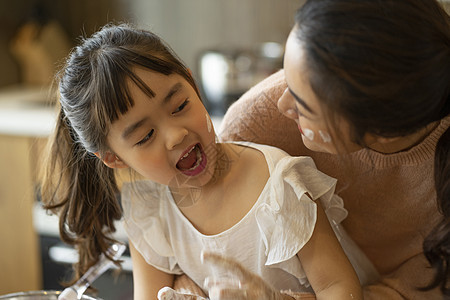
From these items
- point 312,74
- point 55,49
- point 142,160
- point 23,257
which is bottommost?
point 23,257

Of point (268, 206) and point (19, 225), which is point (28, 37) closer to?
point (19, 225)

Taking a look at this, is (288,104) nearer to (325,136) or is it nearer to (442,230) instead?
(325,136)

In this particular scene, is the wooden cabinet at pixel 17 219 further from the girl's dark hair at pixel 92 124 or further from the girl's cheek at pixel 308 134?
the girl's cheek at pixel 308 134

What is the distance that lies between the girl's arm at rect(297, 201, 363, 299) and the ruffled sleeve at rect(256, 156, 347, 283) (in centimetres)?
2

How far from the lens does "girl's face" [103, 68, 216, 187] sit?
0.77 meters

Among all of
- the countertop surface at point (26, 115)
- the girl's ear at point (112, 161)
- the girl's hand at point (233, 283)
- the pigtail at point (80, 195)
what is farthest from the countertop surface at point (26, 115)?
the girl's hand at point (233, 283)

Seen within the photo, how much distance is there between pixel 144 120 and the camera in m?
0.77

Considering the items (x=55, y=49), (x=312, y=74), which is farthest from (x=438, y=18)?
(x=55, y=49)

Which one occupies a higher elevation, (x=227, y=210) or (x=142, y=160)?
(x=142, y=160)

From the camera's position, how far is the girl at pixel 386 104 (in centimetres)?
61

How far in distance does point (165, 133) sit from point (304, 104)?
20cm

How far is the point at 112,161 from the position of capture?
0.85 m

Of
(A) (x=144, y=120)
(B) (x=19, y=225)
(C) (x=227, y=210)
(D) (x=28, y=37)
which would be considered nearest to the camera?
(A) (x=144, y=120)

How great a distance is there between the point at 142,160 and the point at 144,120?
6cm
